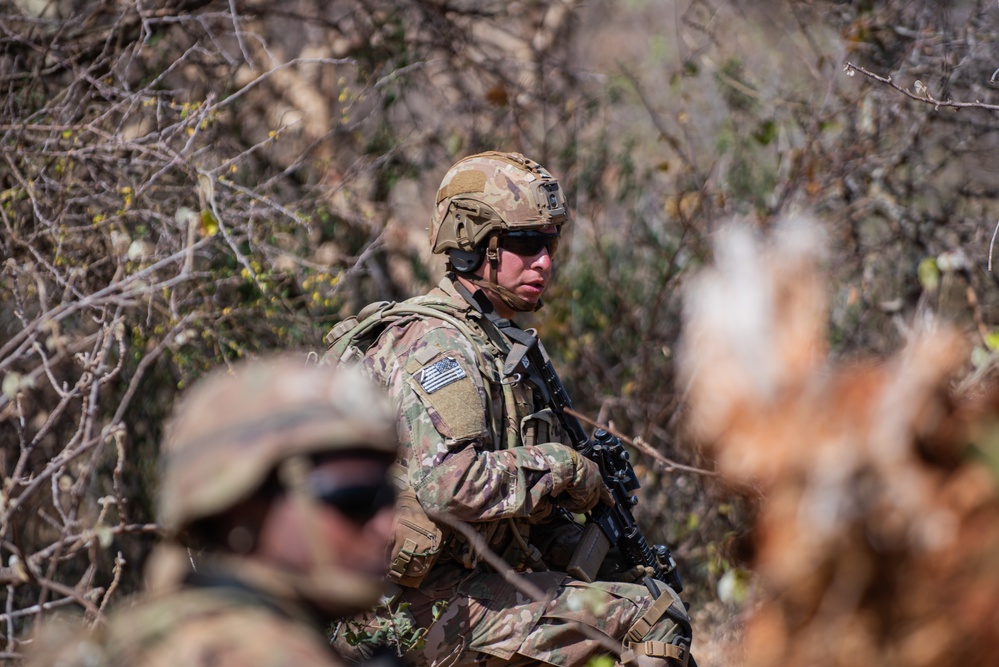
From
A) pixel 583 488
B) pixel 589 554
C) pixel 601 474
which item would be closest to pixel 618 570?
pixel 589 554

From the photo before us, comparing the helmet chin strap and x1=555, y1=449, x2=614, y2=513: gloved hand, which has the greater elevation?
the helmet chin strap

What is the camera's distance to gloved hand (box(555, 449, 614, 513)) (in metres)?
3.94

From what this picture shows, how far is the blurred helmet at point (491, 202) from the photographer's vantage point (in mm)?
4219

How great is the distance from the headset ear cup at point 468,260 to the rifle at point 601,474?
13.5 inches

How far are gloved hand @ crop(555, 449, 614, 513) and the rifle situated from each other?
112mm

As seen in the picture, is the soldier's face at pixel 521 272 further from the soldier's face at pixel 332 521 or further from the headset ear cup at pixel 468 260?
the soldier's face at pixel 332 521

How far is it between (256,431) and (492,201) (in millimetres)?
2570

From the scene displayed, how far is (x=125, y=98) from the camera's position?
5.41 m

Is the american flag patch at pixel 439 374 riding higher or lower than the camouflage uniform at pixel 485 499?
higher

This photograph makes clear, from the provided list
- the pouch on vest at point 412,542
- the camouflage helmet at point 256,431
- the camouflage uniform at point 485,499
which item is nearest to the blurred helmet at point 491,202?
the camouflage uniform at point 485,499

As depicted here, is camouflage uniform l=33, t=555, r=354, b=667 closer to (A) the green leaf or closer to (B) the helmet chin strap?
(B) the helmet chin strap

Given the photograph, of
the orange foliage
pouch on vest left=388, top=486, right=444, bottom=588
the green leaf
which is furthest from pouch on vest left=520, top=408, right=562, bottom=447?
the green leaf

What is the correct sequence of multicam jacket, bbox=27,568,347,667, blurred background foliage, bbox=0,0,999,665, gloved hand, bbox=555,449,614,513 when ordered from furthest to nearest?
blurred background foliage, bbox=0,0,999,665
gloved hand, bbox=555,449,614,513
multicam jacket, bbox=27,568,347,667

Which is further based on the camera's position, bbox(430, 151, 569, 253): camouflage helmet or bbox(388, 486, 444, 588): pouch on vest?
bbox(430, 151, 569, 253): camouflage helmet
